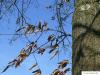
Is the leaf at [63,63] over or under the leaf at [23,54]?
under

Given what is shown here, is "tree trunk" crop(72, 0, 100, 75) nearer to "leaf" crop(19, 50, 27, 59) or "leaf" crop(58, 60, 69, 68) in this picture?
"leaf" crop(58, 60, 69, 68)

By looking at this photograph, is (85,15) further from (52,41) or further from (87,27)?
(52,41)

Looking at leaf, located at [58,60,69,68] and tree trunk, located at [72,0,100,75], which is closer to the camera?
tree trunk, located at [72,0,100,75]

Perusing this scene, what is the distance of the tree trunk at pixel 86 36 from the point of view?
239 centimetres

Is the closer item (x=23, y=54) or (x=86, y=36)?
(x=86, y=36)

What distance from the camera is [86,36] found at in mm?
2467

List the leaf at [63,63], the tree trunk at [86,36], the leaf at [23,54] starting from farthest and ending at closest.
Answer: the leaf at [23,54]
the leaf at [63,63]
the tree trunk at [86,36]

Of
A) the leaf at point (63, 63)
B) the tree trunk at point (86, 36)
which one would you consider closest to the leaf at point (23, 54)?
A: the leaf at point (63, 63)

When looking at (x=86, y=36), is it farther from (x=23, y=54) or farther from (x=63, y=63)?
(x=23, y=54)

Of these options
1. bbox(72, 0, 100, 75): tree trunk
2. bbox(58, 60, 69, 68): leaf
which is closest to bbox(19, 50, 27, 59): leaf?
bbox(58, 60, 69, 68): leaf

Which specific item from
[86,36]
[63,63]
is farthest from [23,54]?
[86,36]

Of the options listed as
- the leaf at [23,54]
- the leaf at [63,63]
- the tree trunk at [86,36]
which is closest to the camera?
the tree trunk at [86,36]

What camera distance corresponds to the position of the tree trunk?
94.0 inches

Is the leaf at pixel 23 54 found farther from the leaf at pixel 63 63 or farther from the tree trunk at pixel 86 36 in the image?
the tree trunk at pixel 86 36
